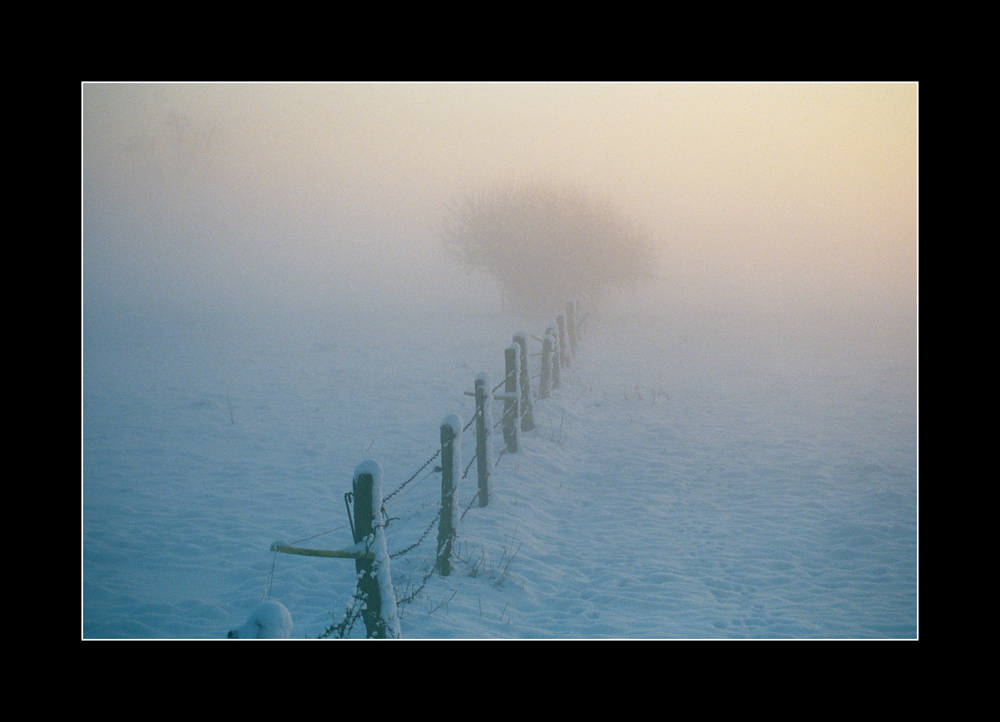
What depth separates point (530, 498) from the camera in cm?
640

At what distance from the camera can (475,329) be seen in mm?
18594

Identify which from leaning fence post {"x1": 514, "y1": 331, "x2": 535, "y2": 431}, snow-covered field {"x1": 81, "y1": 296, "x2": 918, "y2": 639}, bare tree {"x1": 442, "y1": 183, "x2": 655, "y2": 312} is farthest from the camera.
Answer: bare tree {"x1": 442, "y1": 183, "x2": 655, "y2": 312}

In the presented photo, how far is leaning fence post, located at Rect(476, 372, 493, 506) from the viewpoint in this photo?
5758 mm

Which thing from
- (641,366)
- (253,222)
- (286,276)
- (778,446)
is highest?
(253,222)

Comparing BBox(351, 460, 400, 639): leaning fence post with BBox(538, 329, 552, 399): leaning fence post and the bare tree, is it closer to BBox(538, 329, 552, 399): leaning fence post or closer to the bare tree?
BBox(538, 329, 552, 399): leaning fence post

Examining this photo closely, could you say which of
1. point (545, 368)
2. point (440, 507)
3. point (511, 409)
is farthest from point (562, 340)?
point (440, 507)

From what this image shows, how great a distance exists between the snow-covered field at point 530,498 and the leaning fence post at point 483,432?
214 millimetres

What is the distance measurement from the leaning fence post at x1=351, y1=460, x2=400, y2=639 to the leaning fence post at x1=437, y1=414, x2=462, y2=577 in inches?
46.5

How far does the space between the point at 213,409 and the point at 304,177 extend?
77.6 ft

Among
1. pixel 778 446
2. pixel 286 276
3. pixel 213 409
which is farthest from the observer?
pixel 286 276

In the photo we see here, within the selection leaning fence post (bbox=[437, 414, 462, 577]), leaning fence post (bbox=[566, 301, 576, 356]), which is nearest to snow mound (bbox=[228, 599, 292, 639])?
leaning fence post (bbox=[437, 414, 462, 577])
